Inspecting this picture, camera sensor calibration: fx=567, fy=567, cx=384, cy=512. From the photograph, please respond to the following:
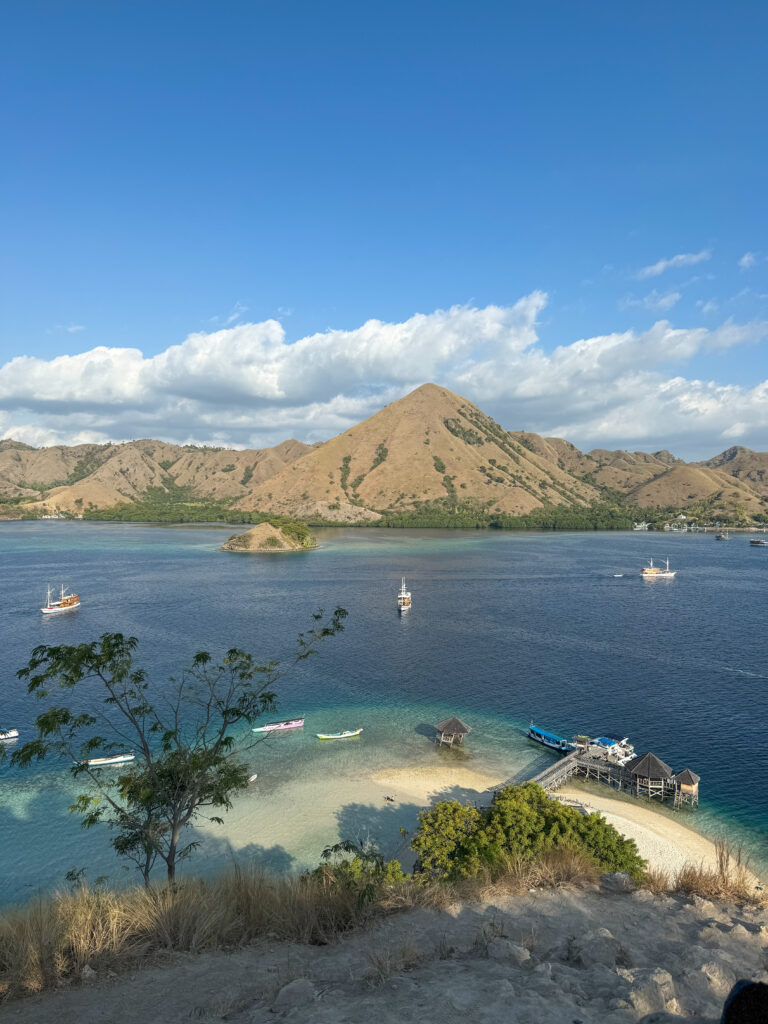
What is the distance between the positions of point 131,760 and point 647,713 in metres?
41.8

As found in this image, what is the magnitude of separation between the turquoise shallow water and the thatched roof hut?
2616 mm

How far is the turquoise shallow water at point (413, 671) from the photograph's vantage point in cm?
3262

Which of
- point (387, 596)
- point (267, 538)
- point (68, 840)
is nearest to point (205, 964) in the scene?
point (68, 840)

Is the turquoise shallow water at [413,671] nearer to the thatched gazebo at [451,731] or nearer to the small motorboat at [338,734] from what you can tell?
the small motorboat at [338,734]

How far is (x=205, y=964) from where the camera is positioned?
9.80m

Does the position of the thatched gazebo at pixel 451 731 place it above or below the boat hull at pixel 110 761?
above

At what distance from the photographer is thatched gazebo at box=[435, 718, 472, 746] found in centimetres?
4306

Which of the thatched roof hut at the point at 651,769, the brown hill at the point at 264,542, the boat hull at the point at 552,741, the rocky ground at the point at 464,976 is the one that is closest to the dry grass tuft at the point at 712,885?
the rocky ground at the point at 464,976

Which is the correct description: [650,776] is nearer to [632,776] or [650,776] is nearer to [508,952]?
[632,776]

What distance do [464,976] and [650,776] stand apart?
33.5 meters

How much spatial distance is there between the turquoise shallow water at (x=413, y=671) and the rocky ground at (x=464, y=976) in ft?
67.5

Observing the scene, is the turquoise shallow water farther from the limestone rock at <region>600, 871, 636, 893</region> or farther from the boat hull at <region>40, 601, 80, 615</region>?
the limestone rock at <region>600, 871, 636, 893</region>

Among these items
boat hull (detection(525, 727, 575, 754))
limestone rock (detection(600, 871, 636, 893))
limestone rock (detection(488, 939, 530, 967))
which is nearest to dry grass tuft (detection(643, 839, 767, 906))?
limestone rock (detection(600, 871, 636, 893))

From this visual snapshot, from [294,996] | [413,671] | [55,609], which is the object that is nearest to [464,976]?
[294,996]
